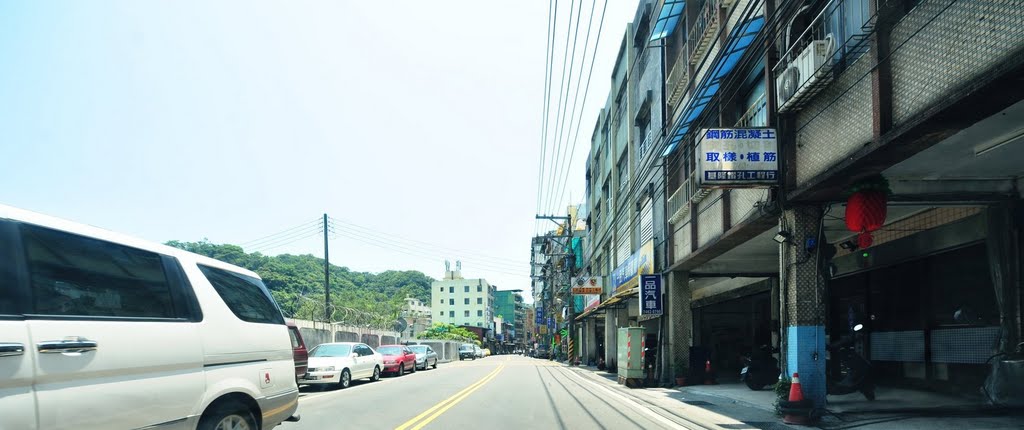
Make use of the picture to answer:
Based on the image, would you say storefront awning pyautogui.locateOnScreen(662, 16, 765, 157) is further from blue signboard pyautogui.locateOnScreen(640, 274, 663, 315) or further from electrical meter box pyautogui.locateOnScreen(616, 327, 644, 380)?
electrical meter box pyautogui.locateOnScreen(616, 327, 644, 380)

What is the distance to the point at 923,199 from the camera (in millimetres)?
10570

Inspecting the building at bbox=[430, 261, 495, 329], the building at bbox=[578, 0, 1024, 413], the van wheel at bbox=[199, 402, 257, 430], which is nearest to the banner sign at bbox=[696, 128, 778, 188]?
the building at bbox=[578, 0, 1024, 413]

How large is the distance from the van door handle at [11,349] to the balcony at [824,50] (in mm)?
9522

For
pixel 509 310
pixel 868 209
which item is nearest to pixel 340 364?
pixel 868 209

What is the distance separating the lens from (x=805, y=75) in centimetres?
1066

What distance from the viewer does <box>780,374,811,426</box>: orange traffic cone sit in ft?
33.8

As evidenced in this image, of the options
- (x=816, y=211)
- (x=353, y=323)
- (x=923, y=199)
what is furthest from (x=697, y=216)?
(x=353, y=323)

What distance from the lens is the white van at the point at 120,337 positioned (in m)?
4.15

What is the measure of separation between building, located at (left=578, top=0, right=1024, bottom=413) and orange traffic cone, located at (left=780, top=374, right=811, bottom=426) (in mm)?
588

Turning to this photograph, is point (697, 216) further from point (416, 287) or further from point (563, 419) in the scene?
point (416, 287)

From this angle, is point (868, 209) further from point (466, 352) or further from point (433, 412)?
point (466, 352)

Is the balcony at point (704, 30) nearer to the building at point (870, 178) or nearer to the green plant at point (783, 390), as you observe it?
the building at point (870, 178)

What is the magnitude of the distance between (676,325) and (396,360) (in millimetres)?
11792

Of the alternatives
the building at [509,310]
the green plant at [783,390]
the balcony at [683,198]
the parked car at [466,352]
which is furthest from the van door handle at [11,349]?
the building at [509,310]
